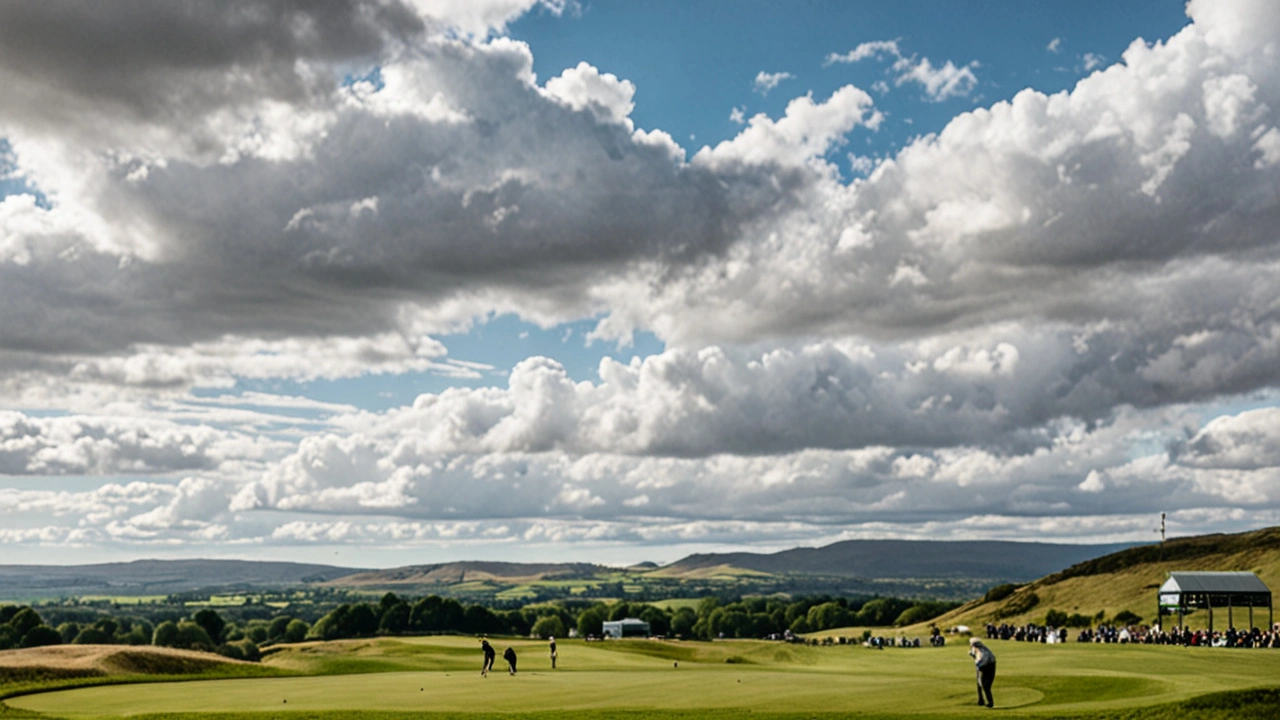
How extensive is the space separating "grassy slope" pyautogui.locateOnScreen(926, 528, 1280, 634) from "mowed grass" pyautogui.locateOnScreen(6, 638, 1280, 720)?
274 ft

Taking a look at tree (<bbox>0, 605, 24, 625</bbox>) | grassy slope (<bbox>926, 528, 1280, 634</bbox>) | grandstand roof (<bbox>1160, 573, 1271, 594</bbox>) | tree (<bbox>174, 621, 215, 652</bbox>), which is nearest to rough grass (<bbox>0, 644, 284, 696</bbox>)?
grandstand roof (<bbox>1160, 573, 1271, 594</bbox>)

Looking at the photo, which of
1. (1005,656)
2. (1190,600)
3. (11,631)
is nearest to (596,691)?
(1005,656)

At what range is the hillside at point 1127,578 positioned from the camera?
154 meters

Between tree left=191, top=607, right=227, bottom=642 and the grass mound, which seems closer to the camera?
the grass mound

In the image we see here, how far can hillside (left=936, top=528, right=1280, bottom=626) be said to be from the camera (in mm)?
154125

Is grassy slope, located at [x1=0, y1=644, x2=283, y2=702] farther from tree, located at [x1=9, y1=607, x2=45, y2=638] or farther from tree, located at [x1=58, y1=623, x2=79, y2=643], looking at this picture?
tree, located at [x1=58, y1=623, x2=79, y2=643]

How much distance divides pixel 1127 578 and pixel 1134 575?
1.45 meters

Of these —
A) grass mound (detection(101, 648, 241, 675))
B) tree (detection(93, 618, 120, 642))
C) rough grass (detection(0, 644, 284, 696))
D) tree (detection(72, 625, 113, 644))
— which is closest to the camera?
rough grass (detection(0, 644, 284, 696))

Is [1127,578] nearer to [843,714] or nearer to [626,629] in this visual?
[626,629]

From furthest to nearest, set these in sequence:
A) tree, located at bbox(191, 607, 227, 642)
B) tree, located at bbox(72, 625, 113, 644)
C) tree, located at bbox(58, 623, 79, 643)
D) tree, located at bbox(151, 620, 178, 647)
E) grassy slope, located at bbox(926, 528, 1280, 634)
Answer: tree, located at bbox(58, 623, 79, 643) < tree, located at bbox(191, 607, 227, 642) < tree, located at bbox(72, 625, 113, 644) < tree, located at bbox(151, 620, 178, 647) < grassy slope, located at bbox(926, 528, 1280, 634)

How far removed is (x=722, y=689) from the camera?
48.6 meters

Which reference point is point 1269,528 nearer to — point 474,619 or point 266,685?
point 474,619

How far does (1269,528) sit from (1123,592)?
42.0m

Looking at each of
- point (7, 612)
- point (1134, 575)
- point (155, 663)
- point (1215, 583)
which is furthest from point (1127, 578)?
point (7, 612)
